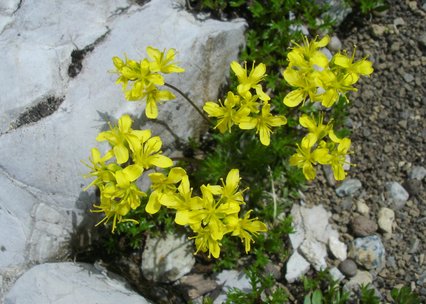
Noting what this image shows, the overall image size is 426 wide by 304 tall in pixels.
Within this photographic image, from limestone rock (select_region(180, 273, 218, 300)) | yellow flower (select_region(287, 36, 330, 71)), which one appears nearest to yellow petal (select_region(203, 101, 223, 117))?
yellow flower (select_region(287, 36, 330, 71))

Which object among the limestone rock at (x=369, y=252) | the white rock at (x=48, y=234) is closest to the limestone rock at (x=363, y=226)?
the limestone rock at (x=369, y=252)

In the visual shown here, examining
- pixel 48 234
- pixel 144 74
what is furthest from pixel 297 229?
pixel 48 234

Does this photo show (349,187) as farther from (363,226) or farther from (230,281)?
(230,281)

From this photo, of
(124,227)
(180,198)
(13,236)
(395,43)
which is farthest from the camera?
(395,43)

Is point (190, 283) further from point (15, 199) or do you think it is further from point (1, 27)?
point (1, 27)

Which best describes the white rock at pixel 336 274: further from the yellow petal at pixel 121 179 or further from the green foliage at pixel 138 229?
the yellow petal at pixel 121 179

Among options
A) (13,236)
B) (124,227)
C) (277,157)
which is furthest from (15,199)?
(277,157)
